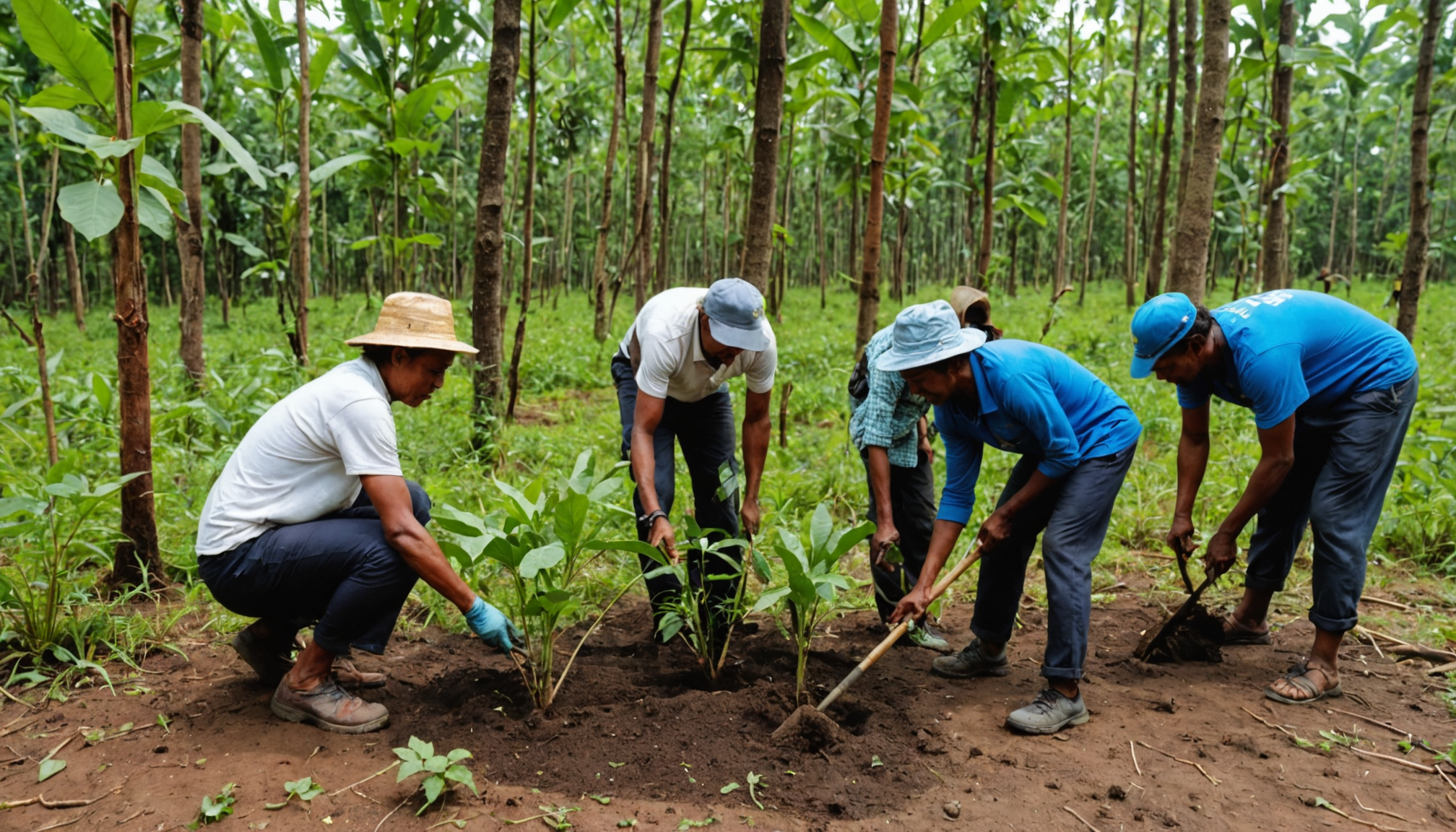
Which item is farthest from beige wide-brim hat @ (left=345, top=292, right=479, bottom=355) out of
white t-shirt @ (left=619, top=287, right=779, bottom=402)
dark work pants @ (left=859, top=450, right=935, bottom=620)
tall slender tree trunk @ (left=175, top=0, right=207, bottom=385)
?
tall slender tree trunk @ (left=175, top=0, right=207, bottom=385)

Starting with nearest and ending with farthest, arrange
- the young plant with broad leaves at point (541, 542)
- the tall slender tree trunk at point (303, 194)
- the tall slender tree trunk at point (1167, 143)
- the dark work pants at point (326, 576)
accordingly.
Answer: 1. the young plant with broad leaves at point (541, 542)
2. the dark work pants at point (326, 576)
3. the tall slender tree trunk at point (303, 194)
4. the tall slender tree trunk at point (1167, 143)

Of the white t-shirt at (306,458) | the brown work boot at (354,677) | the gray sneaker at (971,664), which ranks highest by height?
the white t-shirt at (306,458)

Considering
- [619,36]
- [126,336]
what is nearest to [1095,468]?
[126,336]

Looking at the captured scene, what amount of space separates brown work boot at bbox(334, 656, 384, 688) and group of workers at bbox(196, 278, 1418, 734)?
0.4 inches

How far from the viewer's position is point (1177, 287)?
5336 mm

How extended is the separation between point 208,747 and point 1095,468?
296cm

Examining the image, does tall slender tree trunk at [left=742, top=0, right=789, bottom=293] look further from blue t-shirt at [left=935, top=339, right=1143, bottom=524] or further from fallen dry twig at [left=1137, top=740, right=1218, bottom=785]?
fallen dry twig at [left=1137, top=740, right=1218, bottom=785]

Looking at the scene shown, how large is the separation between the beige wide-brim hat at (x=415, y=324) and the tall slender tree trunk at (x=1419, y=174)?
6.37m

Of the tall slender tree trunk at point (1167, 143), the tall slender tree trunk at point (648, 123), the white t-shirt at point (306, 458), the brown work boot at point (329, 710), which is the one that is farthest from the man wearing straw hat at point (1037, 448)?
the tall slender tree trunk at point (1167, 143)

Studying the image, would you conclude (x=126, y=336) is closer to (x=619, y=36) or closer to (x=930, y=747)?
(x=930, y=747)

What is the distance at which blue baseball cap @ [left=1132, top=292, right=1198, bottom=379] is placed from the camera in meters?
2.84

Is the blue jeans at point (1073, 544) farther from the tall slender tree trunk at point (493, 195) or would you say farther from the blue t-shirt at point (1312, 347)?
the tall slender tree trunk at point (493, 195)

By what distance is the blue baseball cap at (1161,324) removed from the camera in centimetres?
284

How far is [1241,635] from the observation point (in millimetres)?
3656
